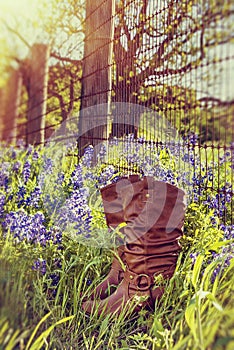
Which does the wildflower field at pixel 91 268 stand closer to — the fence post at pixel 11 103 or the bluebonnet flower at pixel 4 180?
the bluebonnet flower at pixel 4 180

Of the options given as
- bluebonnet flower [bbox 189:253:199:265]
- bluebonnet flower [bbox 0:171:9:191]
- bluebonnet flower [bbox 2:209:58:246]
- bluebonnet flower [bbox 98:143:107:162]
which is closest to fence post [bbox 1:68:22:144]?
A: bluebonnet flower [bbox 0:171:9:191]

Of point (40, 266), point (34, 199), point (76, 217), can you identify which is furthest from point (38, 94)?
point (40, 266)

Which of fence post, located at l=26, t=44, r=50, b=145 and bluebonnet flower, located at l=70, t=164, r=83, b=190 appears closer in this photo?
bluebonnet flower, located at l=70, t=164, r=83, b=190

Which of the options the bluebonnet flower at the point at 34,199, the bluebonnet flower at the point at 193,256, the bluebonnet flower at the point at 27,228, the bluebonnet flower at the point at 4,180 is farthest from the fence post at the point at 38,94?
the bluebonnet flower at the point at 193,256

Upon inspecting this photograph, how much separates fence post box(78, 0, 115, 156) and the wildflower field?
558 millimetres

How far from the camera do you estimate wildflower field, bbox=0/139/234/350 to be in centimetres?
164

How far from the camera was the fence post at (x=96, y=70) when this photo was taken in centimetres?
329

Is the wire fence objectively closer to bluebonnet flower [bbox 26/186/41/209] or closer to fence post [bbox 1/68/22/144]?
bluebonnet flower [bbox 26/186/41/209]

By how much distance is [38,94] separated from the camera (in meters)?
6.45

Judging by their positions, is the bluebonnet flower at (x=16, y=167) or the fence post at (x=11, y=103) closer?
the bluebonnet flower at (x=16, y=167)

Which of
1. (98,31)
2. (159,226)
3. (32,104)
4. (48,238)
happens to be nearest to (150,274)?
(159,226)

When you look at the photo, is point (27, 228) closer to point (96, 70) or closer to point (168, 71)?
point (168, 71)

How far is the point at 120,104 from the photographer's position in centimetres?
301

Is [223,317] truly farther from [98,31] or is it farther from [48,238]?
Result: [98,31]
